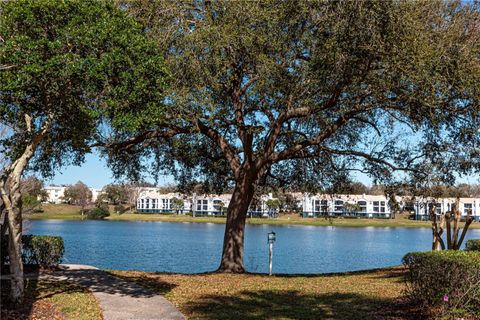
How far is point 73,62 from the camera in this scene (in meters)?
9.59

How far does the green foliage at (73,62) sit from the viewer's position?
948 centimetres

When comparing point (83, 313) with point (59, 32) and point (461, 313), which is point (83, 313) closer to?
point (59, 32)

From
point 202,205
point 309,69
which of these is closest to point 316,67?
point 309,69

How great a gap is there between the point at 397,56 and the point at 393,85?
3.10 ft

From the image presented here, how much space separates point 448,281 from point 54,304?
795 centimetres

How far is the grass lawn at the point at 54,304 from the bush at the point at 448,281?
6182mm

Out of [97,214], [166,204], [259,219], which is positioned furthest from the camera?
[166,204]

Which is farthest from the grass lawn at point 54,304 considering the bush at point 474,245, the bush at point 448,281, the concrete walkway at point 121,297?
the bush at point 474,245

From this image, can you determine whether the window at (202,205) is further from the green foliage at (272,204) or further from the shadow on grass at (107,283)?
the shadow on grass at (107,283)

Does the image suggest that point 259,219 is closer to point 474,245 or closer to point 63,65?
point 474,245

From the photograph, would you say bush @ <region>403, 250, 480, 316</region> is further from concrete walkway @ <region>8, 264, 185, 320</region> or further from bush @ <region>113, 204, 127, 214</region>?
bush @ <region>113, 204, 127, 214</region>

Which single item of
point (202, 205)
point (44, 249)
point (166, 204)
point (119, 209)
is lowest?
point (44, 249)

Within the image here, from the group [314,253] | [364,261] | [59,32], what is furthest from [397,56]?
[314,253]

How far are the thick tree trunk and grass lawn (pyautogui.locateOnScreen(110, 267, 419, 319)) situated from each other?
1.26 metres
